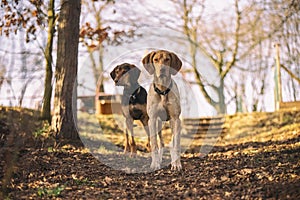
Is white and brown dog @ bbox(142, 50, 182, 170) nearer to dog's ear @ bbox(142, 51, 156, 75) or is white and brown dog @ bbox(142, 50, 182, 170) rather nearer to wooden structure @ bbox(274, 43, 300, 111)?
dog's ear @ bbox(142, 51, 156, 75)

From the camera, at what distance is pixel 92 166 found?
249 inches

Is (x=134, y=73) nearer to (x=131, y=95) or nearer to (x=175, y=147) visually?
(x=131, y=95)

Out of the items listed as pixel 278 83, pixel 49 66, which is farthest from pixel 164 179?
pixel 278 83

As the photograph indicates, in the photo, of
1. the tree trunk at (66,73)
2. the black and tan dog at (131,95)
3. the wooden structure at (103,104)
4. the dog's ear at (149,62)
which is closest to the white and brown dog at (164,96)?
the dog's ear at (149,62)

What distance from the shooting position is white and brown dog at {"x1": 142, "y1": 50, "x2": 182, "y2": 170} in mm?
6020

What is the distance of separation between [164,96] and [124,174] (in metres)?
1.20

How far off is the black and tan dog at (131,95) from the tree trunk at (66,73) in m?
1.00

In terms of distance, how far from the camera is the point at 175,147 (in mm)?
6031

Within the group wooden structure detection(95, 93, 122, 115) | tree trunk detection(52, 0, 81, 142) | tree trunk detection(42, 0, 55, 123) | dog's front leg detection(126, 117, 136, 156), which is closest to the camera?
dog's front leg detection(126, 117, 136, 156)

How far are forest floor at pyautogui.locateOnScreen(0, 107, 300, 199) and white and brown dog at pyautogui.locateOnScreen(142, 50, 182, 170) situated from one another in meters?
0.30

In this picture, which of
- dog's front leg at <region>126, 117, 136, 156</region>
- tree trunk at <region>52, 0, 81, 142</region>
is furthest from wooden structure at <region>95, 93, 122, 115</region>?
dog's front leg at <region>126, 117, 136, 156</region>

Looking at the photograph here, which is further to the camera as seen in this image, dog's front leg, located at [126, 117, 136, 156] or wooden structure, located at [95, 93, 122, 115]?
wooden structure, located at [95, 93, 122, 115]

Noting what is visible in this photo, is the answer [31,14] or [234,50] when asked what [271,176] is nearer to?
[31,14]

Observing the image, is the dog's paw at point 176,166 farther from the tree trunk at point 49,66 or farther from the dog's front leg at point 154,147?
the tree trunk at point 49,66
